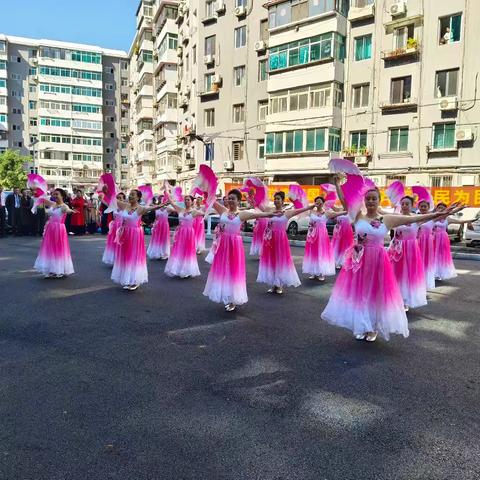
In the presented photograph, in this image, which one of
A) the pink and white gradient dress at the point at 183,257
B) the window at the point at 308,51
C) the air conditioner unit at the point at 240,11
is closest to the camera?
the pink and white gradient dress at the point at 183,257

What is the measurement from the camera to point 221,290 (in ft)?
23.7

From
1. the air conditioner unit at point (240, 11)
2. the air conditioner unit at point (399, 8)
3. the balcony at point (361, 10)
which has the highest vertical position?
the air conditioner unit at point (240, 11)

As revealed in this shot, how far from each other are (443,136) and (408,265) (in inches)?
860

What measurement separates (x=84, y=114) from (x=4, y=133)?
39.0 ft

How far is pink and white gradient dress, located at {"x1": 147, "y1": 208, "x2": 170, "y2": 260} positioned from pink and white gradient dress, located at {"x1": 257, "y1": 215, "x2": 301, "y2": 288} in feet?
16.4

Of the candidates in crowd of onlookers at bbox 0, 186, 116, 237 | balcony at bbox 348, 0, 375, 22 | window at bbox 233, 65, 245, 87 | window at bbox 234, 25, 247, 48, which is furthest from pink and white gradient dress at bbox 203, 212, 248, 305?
window at bbox 234, 25, 247, 48

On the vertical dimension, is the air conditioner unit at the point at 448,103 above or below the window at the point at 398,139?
above

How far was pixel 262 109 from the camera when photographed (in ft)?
116

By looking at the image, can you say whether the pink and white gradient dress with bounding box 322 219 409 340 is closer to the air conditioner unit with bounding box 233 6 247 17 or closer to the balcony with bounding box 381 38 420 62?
the balcony with bounding box 381 38 420 62

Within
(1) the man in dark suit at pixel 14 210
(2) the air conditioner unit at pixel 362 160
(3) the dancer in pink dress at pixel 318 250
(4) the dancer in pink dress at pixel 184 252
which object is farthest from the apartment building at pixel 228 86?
(3) the dancer in pink dress at pixel 318 250

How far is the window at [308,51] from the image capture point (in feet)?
98.0

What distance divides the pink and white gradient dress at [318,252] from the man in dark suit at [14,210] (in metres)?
13.4

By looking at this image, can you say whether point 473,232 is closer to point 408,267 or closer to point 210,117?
point 408,267

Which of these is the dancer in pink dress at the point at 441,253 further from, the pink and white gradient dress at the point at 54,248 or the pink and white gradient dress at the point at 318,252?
the pink and white gradient dress at the point at 54,248
